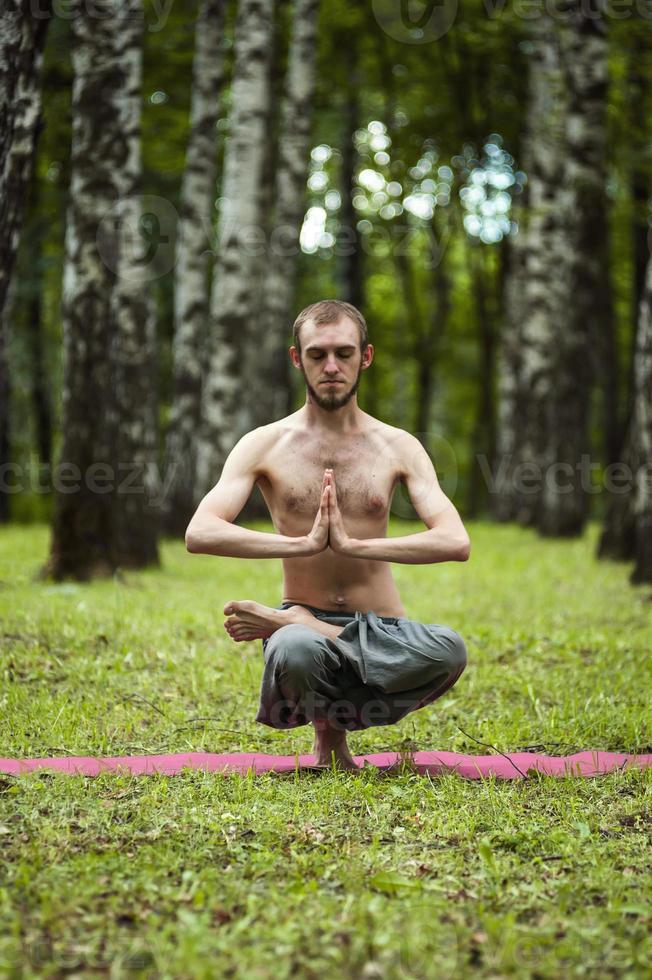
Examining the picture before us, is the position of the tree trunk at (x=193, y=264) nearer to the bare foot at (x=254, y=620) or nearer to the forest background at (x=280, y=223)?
the forest background at (x=280, y=223)

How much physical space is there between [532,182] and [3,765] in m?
16.0

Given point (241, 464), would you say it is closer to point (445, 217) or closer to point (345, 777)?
point (345, 777)

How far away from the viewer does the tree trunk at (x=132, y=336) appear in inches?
411

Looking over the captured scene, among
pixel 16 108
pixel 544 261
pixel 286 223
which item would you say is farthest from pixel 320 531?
pixel 286 223

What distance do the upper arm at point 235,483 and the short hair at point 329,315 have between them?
0.48 meters

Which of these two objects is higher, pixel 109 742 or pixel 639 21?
pixel 639 21

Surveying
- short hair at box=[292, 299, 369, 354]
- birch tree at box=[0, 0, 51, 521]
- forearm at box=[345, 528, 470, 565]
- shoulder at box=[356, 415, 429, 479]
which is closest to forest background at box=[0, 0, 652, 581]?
birch tree at box=[0, 0, 51, 521]

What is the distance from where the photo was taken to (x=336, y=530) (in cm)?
441

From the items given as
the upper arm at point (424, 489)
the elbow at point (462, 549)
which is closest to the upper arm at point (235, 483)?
the upper arm at point (424, 489)

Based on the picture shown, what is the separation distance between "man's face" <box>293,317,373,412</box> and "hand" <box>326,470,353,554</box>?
1.50 feet

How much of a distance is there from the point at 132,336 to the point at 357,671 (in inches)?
322

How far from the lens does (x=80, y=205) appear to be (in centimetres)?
1021

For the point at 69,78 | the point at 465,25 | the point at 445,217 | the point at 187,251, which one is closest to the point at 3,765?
the point at 187,251

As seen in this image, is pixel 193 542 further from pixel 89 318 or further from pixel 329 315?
pixel 89 318
